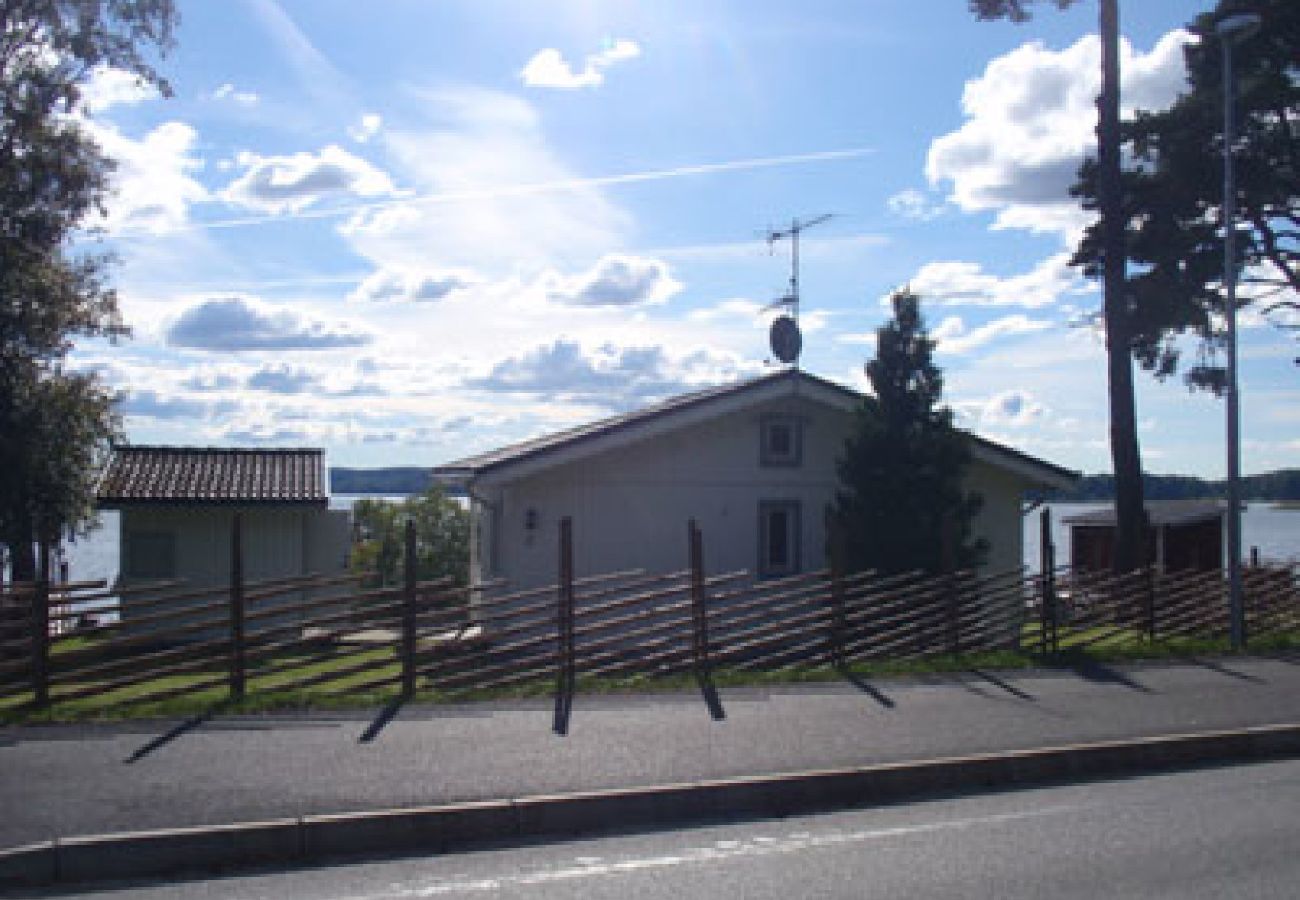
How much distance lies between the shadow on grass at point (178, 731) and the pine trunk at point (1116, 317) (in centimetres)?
1475

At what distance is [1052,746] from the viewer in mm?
9953

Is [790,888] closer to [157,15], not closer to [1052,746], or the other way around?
[1052,746]

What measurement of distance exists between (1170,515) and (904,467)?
18515mm

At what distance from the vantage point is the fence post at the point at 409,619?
39.5ft

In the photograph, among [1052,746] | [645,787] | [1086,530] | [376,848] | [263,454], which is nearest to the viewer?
[376,848]

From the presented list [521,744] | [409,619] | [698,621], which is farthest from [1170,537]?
[521,744]

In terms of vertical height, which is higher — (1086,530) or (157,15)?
(157,15)

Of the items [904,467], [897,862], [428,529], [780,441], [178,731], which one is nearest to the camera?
[897,862]

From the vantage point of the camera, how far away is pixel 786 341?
73.7 ft

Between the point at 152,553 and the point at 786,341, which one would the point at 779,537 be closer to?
the point at 786,341

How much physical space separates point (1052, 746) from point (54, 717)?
26.2 ft

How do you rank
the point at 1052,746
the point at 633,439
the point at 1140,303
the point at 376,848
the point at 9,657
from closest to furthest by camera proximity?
the point at 376,848 → the point at 1052,746 → the point at 9,657 → the point at 633,439 → the point at 1140,303

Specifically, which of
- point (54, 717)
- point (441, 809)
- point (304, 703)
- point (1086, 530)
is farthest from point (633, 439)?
point (1086, 530)

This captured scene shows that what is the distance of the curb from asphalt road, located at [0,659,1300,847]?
0.76 ft
